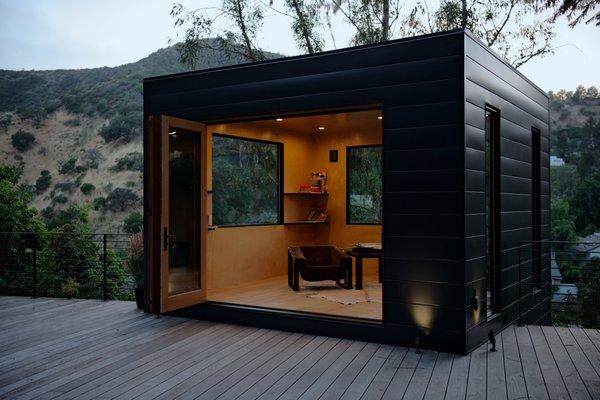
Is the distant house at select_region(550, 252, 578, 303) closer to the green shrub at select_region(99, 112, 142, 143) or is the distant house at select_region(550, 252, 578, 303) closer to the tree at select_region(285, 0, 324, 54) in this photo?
the tree at select_region(285, 0, 324, 54)

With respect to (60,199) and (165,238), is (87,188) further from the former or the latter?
(165,238)

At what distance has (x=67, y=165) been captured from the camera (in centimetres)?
2516

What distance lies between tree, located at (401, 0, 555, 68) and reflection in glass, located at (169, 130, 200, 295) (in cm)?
784

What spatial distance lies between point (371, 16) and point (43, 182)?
60.6 ft

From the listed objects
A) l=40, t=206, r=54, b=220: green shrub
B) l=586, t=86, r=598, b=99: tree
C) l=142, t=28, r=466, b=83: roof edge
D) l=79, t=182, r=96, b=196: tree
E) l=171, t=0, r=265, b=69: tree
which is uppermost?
l=586, t=86, r=598, b=99: tree

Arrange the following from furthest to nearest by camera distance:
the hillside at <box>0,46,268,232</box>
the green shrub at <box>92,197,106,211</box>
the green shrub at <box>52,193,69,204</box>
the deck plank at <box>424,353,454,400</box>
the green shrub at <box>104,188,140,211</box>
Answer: the hillside at <box>0,46,268,232</box> → the green shrub at <box>52,193,69,204</box> → the green shrub at <box>104,188,140,211</box> → the green shrub at <box>92,197,106,211</box> → the deck plank at <box>424,353,454,400</box>

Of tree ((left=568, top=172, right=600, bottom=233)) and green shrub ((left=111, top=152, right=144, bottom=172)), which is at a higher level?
green shrub ((left=111, top=152, right=144, bottom=172))

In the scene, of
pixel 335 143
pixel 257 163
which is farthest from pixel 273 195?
pixel 335 143

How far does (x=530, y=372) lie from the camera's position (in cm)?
391

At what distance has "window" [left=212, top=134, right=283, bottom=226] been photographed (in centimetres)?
799

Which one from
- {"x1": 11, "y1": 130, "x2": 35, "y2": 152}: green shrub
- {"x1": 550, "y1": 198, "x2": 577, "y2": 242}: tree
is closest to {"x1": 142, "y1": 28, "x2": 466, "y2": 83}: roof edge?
{"x1": 550, "y1": 198, "x2": 577, "y2": 242}: tree

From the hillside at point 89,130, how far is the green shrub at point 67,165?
0.05 metres

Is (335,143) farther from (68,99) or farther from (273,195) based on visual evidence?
(68,99)

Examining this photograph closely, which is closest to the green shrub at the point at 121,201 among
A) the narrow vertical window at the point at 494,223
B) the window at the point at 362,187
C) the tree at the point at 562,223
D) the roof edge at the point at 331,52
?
the window at the point at 362,187
